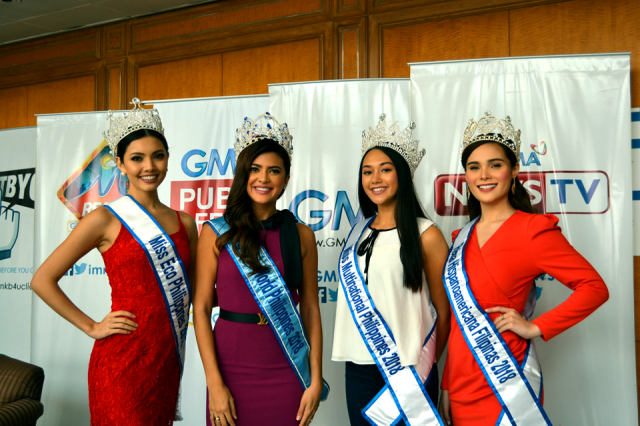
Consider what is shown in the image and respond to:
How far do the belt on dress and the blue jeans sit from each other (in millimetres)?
363

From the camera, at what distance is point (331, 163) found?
263 centimetres

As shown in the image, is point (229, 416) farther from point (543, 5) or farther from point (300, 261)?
point (543, 5)

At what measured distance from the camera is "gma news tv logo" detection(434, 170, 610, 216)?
2.30 m

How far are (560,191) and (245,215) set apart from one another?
5.62 ft

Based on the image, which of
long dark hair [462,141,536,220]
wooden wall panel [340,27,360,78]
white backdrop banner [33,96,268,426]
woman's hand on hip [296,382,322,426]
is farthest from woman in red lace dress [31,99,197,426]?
wooden wall panel [340,27,360,78]

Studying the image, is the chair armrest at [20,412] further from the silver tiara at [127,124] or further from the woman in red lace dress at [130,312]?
the silver tiara at [127,124]

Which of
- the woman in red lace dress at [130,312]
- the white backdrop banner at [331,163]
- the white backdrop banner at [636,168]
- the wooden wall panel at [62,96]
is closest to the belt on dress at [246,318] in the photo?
the woman in red lace dress at [130,312]

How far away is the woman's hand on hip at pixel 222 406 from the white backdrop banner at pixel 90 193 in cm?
163

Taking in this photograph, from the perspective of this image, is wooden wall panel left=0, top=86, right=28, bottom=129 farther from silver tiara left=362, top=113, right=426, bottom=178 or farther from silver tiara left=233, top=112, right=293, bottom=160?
silver tiara left=362, top=113, right=426, bottom=178

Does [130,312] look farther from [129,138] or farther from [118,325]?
[129,138]

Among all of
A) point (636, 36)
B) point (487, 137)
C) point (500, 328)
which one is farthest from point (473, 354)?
point (636, 36)

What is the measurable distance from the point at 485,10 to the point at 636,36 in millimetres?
846

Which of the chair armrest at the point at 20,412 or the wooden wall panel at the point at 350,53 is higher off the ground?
the wooden wall panel at the point at 350,53

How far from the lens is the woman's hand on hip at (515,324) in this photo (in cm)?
129
